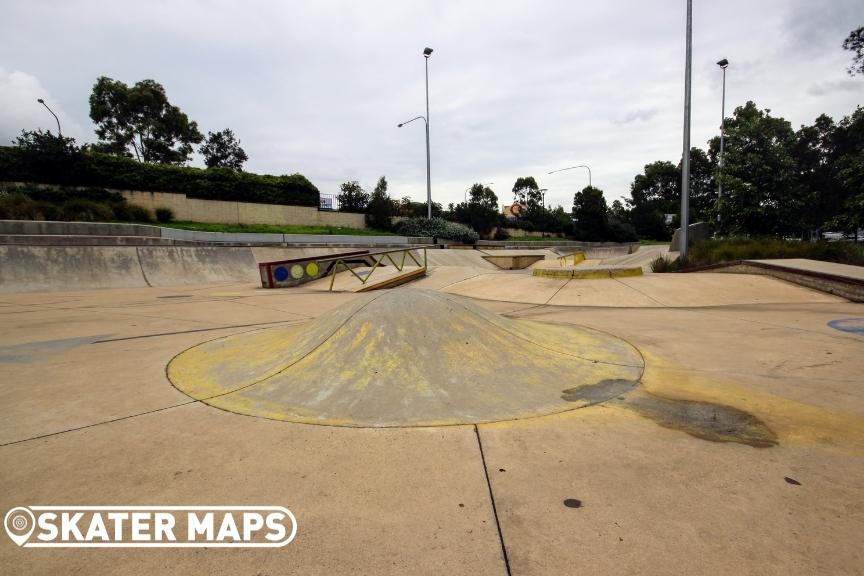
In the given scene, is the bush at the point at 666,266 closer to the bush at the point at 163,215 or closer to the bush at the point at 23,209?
the bush at the point at 23,209

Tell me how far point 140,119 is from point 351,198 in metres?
25.2

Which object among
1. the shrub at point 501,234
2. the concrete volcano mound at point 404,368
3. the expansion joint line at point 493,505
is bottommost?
the expansion joint line at point 493,505

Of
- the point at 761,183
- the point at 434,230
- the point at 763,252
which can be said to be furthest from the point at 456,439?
the point at 434,230

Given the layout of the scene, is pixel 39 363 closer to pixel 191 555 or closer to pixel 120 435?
pixel 120 435

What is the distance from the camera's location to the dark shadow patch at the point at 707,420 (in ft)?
8.95

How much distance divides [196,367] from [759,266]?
44.0 feet

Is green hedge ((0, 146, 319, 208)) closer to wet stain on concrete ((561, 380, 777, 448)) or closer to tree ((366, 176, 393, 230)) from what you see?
tree ((366, 176, 393, 230))

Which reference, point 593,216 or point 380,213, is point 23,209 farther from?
point 593,216

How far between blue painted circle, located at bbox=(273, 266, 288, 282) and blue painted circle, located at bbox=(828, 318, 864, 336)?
13.9 metres

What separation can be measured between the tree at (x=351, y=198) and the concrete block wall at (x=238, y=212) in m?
1.52

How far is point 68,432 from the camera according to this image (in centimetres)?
284

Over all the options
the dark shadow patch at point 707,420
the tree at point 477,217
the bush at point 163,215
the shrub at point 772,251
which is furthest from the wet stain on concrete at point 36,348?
the tree at point 477,217

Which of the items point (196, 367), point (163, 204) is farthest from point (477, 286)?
point (163, 204)

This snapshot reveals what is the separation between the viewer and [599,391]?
3.65 meters
